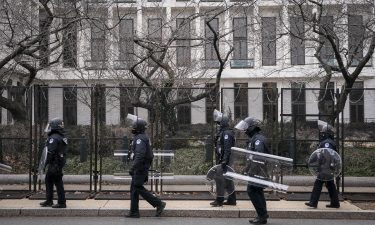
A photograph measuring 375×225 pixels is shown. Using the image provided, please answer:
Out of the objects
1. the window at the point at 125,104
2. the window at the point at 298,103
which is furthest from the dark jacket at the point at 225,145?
the window at the point at 125,104

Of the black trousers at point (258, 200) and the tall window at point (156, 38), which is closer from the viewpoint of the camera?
the black trousers at point (258, 200)

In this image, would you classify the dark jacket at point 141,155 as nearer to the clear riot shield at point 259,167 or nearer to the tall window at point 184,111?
the clear riot shield at point 259,167

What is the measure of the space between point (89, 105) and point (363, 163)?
320 inches

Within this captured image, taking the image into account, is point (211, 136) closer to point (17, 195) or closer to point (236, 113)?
point (236, 113)

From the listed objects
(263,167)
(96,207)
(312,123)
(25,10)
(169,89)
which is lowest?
(96,207)

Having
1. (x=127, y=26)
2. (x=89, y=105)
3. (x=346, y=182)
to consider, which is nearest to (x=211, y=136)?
(x=89, y=105)

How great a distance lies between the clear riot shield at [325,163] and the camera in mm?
11102

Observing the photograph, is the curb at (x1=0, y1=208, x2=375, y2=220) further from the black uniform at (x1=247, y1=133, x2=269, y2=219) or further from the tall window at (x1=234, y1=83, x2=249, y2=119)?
the tall window at (x1=234, y1=83, x2=249, y2=119)

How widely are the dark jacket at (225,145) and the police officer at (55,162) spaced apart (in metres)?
3.40

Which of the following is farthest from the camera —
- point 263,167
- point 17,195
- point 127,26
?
point 127,26

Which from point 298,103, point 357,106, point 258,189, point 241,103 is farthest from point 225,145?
point 357,106

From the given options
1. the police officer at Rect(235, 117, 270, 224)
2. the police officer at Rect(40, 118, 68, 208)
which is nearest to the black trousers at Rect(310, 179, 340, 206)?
the police officer at Rect(235, 117, 270, 224)

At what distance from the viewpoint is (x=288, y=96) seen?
13.5m

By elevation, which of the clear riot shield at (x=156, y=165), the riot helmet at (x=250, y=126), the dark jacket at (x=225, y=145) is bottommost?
the clear riot shield at (x=156, y=165)
